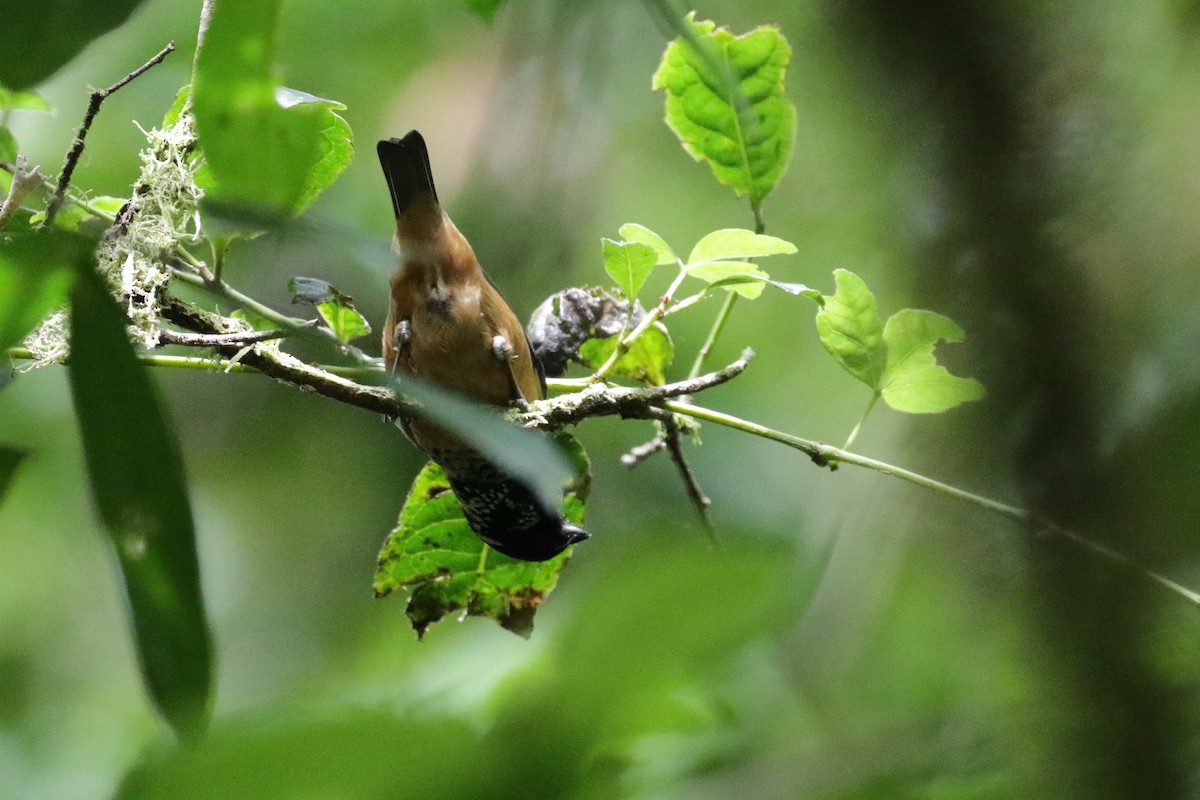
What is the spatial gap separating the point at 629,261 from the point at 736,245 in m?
0.17

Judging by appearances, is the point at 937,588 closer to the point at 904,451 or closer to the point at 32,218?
the point at 904,451

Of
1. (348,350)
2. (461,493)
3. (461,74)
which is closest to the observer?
(348,350)

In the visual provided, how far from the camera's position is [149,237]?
1507mm

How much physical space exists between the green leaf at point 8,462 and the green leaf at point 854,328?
110 cm

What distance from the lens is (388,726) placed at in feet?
1.23

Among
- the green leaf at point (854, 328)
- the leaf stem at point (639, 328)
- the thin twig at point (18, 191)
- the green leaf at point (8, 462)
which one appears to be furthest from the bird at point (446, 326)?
the green leaf at point (8, 462)

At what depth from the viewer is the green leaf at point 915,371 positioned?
148cm

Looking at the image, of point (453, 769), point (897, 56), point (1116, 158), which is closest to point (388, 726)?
point (453, 769)

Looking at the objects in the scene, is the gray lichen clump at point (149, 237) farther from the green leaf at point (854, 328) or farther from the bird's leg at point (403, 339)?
the green leaf at point (854, 328)

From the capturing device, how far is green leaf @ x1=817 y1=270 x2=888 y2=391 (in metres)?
1.59

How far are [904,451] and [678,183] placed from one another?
2.50m

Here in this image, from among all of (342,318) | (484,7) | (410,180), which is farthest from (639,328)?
(410,180)

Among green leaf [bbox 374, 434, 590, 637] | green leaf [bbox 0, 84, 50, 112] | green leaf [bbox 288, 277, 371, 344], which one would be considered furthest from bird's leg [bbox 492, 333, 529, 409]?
green leaf [bbox 0, 84, 50, 112]

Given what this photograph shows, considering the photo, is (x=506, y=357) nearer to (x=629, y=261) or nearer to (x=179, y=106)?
(x=629, y=261)
